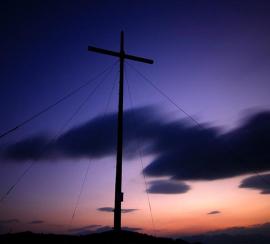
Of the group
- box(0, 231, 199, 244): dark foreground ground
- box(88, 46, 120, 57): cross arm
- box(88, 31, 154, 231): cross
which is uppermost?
box(88, 46, 120, 57): cross arm

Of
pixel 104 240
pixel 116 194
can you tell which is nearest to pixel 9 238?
pixel 104 240

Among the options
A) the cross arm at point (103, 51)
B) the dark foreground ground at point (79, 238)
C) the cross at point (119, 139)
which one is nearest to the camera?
the dark foreground ground at point (79, 238)

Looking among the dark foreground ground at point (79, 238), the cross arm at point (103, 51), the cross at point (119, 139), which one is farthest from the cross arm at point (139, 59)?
the dark foreground ground at point (79, 238)

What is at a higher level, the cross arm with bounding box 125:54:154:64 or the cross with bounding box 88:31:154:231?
the cross arm with bounding box 125:54:154:64

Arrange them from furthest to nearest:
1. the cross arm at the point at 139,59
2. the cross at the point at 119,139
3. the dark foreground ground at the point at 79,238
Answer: the cross arm at the point at 139,59 → the cross at the point at 119,139 → the dark foreground ground at the point at 79,238

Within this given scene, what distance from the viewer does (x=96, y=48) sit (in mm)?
18234

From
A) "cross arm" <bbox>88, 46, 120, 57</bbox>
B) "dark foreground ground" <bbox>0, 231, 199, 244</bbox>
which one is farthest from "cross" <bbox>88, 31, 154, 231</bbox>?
"dark foreground ground" <bbox>0, 231, 199, 244</bbox>

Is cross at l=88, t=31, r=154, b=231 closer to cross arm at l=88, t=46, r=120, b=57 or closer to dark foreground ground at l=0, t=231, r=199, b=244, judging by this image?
cross arm at l=88, t=46, r=120, b=57

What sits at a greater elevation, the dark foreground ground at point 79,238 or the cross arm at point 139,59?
the cross arm at point 139,59

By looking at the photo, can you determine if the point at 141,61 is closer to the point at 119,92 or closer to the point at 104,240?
the point at 119,92

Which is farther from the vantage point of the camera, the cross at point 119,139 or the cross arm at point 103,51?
the cross arm at point 103,51

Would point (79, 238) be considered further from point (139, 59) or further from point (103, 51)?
point (139, 59)

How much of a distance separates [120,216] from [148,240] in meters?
2.41

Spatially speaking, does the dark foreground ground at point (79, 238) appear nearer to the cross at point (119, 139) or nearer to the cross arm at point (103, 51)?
the cross at point (119, 139)
